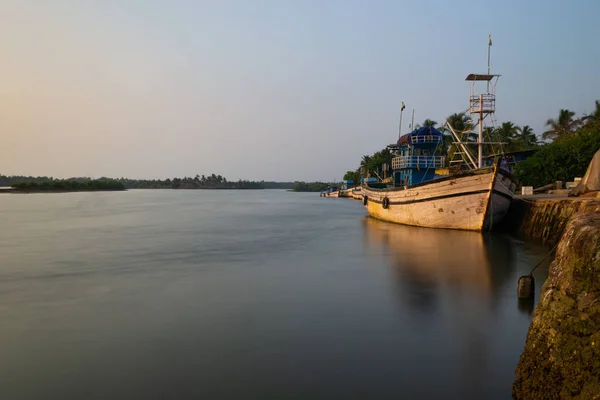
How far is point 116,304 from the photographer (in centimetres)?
1102

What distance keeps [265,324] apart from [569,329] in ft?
20.1

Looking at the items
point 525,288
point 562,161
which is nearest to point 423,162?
point 562,161

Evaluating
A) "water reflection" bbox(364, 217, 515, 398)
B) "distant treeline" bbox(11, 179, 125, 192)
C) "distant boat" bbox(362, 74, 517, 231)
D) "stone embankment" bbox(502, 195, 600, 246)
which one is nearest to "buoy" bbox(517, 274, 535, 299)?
"water reflection" bbox(364, 217, 515, 398)

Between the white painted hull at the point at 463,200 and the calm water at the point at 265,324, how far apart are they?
3733mm

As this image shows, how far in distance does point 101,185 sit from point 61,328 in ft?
549

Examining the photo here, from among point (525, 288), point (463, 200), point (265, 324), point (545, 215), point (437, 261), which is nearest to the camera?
point (265, 324)

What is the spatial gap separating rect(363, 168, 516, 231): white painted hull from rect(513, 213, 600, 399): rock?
58.0 ft

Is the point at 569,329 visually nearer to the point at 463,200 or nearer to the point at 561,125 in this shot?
the point at 463,200

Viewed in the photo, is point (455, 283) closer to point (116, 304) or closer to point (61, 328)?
point (116, 304)

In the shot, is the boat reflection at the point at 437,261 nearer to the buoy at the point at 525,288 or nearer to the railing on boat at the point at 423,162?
the buoy at the point at 525,288

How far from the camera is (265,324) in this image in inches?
367

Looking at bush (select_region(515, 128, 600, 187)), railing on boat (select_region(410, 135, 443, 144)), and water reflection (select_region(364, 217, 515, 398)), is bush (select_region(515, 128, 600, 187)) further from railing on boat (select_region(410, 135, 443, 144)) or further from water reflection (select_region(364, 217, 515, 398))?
water reflection (select_region(364, 217, 515, 398))

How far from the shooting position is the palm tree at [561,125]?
4825 cm

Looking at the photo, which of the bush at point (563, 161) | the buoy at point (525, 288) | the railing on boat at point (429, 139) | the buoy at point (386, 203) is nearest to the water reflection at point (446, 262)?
the buoy at point (525, 288)
